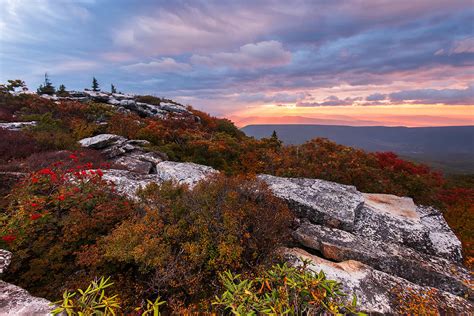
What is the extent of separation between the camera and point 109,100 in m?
27.3

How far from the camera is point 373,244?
497cm

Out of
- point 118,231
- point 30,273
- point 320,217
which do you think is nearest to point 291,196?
point 320,217

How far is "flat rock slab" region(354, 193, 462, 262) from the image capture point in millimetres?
5172

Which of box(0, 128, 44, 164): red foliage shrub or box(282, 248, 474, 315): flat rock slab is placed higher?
box(0, 128, 44, 164): red foliage shrub

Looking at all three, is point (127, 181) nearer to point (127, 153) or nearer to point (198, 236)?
point (198, 236)

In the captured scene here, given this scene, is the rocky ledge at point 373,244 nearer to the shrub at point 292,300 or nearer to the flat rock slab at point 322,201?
the flat rock slab at point 322,201

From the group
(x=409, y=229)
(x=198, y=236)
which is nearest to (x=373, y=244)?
(x=409, y=229)

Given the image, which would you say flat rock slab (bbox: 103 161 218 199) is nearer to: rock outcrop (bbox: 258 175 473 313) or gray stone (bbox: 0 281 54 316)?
gray stone (bbox: 0 281 54 316)

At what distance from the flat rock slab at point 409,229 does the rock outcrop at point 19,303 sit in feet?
21.0

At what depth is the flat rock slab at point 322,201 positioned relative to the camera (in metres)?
5.63

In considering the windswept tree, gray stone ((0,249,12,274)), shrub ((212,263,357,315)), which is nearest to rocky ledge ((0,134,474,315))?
shrub ((212,263,357,315))

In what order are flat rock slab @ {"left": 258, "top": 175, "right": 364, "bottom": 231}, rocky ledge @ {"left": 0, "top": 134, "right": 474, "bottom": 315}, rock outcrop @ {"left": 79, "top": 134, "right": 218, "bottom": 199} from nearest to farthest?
rocky ledge @ {"left": 0, "top": 134, "right": 474, "bottom": 315} < flat rock slab @ {"left": 258, "top": 175, "right": 364, "bottom": 231} < rock outcrop @ {"left": 79, "top": 134, "right": 218, "bottom": 199}

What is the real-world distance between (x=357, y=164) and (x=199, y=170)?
26.2ft

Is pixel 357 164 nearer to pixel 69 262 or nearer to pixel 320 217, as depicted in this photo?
pixel 320 217
